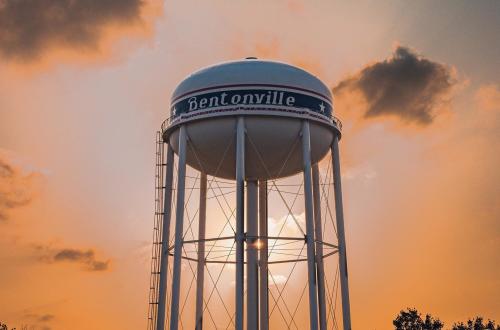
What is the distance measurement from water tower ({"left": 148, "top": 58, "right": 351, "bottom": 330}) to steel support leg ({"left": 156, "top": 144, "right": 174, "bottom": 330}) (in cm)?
3

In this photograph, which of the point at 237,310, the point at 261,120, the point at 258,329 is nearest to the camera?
the point at 237,310

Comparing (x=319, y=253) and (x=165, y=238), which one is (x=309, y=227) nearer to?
(x=319, y=253)

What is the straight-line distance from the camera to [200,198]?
23.3 meters

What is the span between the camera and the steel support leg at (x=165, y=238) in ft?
65.4

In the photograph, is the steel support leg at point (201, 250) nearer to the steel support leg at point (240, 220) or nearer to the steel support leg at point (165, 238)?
the steel support leg at point (165, 238)

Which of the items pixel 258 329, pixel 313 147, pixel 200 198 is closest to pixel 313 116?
pixel 313 147

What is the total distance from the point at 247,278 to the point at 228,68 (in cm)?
818

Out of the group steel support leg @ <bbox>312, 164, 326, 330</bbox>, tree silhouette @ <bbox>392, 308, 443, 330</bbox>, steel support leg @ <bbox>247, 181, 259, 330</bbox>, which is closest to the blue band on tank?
steel support leg @ <bbox>312, 164, 326, 330</bbox>

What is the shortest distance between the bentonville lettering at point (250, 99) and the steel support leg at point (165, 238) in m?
2.48

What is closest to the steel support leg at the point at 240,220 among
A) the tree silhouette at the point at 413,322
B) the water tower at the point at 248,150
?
the water tower at the point at 248,150

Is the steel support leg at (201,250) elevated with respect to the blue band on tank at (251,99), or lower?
lower

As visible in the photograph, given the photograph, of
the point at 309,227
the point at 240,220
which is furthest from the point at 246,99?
the point at 309,227

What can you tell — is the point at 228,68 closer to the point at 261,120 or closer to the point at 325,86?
the point at 261,120

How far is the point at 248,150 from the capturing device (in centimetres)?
2006
